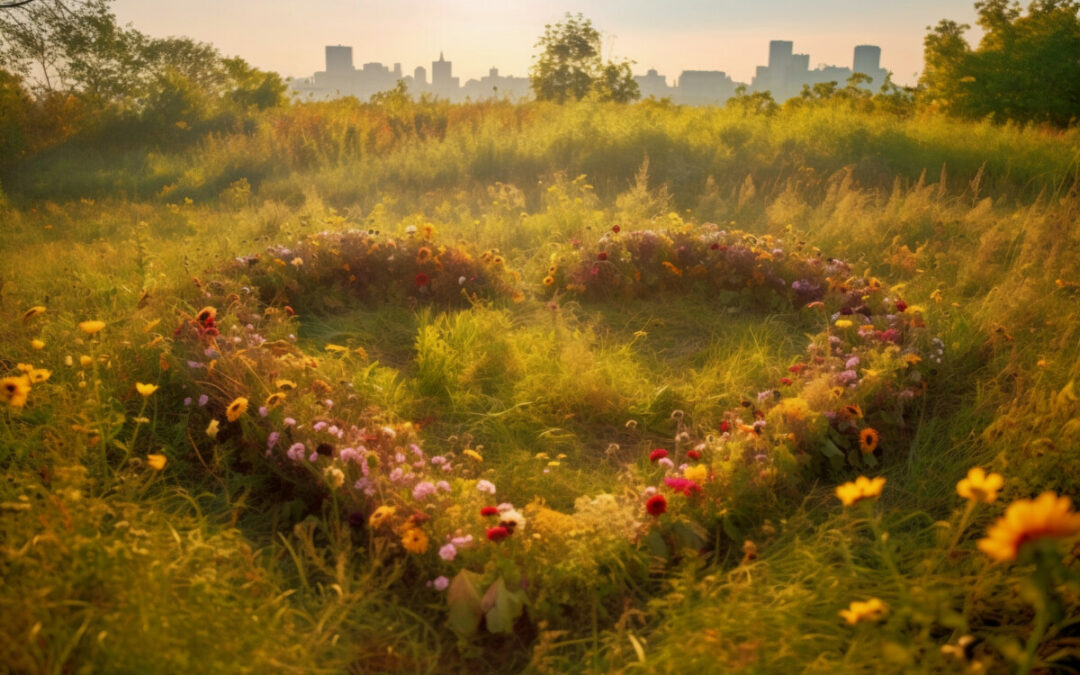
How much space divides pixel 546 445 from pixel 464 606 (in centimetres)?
119

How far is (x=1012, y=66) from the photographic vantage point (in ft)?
42.9

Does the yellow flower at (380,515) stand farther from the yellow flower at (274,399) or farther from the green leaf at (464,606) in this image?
the yellow flower at (274,399)

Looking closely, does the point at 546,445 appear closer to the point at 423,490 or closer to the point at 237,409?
the point at 423,490

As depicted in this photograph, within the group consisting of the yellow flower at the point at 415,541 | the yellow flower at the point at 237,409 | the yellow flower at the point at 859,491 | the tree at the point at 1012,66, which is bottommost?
the yellow flower at the point at 415,541

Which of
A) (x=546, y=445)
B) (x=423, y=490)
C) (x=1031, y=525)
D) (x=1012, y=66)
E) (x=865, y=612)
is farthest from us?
(x=1012, y=66)

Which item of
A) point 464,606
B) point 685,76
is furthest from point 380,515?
point 685,76

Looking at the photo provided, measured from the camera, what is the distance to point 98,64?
12703 millimetres

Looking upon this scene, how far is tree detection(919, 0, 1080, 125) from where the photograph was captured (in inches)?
500

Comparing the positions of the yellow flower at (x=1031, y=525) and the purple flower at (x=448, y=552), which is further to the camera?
the purple flower at (x=448, y=552)

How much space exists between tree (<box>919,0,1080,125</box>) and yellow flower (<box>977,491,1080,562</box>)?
13.9 meters

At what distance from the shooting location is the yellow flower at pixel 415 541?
2148mm

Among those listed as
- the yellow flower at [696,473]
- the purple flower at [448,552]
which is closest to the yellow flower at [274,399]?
the purple flower at [448,552]

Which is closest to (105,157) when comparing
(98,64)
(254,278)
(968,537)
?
(98,64)

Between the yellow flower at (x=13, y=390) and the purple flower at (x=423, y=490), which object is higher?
the yellow flower at (x=13, y=390)
